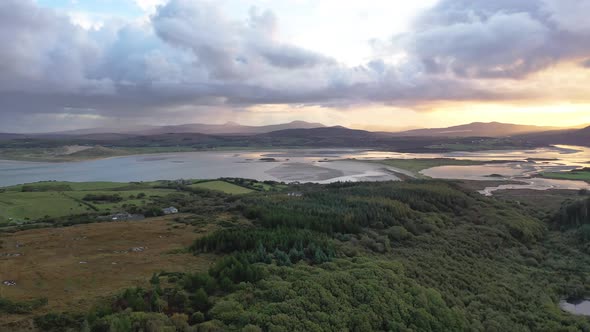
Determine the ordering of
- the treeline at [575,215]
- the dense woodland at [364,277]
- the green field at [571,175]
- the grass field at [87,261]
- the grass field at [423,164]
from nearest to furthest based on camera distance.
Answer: the dense woodland at [364,277] → the grass field at [87,261] → the treeline at [575,215] → the green field at [571,175] → the grass field at [423,164]

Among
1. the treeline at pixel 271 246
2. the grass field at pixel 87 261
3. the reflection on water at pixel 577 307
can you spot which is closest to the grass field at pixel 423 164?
the reflection on water at pixel 577 307

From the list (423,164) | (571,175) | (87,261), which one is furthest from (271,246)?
(423,164)

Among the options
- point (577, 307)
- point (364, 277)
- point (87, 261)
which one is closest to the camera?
point (364, 277)

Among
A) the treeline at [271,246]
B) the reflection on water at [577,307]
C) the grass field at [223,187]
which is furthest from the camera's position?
the grass field at [223,187]

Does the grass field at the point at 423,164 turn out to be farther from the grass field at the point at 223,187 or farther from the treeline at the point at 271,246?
the treeline at the point at 271,246

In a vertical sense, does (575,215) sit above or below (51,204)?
below

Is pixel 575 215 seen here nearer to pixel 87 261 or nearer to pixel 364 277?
pixel 364 277
